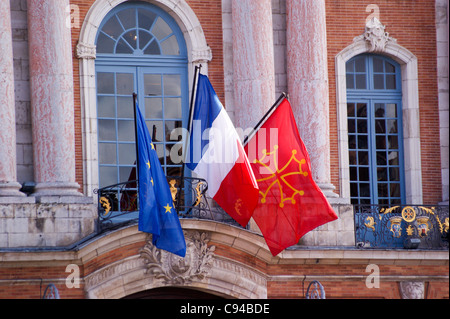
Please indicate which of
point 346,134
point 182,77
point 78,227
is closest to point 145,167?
point 78,227

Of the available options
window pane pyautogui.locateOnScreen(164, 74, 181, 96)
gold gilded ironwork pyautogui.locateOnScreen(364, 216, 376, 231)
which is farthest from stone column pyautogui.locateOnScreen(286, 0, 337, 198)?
window pane pyautogui.locateOnScreen(164, 74, 181, 96)

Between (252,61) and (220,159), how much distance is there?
3245 millimetres

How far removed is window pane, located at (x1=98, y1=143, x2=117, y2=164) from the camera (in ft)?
76.3

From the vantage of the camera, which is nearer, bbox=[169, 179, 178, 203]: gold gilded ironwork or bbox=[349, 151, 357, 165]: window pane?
bbox=[169, 179, 178, 203]: gold gilded ironwork

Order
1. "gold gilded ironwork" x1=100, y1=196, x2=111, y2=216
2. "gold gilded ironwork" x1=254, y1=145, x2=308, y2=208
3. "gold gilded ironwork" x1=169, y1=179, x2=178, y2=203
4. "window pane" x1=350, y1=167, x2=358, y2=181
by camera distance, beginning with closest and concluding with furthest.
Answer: "gold gilded ironwork" x1=254, y1=145, x2=308, y2=208, "gold gilded ironwork" x1=100, y1=196, x2=111, y2=216, "gold gilded ironwork" x1=169, y1=179, x2=178, y2=203, "window pane" x1=350, y1=167, x2=358, y2=181

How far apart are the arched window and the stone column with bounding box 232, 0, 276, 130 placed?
1.11m

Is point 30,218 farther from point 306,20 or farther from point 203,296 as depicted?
point 306,20

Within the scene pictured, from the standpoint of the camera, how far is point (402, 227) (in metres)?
23.7

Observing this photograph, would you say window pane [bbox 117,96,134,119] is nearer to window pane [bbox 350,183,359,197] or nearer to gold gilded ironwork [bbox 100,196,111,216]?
gold gilded ironwork [bbox 100,196,111,216]

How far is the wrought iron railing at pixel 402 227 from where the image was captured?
76.7 feet

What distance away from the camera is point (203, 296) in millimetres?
22375

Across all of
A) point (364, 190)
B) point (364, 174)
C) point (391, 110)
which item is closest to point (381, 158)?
point (364, 174)

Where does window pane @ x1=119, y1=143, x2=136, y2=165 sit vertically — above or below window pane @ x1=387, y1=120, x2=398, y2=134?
below

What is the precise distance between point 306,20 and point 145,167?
493 cm
